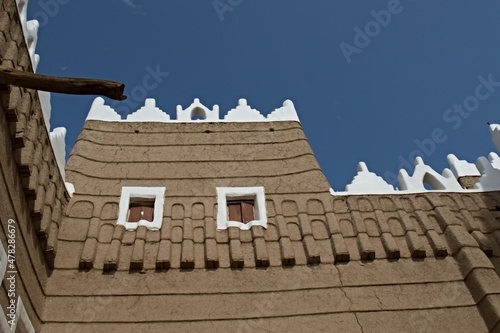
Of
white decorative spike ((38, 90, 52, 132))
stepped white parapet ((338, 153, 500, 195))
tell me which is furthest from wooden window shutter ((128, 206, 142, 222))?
stepped white parapet ((338, 153, 500, 195))

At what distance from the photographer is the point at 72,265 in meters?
6.55

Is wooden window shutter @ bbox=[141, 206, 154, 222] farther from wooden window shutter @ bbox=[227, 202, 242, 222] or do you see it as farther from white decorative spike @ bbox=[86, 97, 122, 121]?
white decorative spike @ bbox=[86, 97, 122, 121]

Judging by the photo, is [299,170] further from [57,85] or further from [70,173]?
[57,85]

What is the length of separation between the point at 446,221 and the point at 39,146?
5031mm

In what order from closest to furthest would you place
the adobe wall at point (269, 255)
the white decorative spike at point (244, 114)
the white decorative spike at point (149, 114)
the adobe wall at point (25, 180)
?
the adobe wall at point (25, 180) → the adobe wall at point (269, 255) → the white decorative spike at point (149, 114) → the white decorative spike at point (244, 114)

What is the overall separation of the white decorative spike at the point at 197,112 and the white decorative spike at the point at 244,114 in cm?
22

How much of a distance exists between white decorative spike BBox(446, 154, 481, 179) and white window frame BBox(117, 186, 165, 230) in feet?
16.7

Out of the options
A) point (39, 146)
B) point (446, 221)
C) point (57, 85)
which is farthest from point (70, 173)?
point (446, 221)

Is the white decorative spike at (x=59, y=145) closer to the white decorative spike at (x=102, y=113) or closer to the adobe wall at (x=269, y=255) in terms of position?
the adobe wall at (x=269, y=255)

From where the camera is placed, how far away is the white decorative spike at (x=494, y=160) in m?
8.88

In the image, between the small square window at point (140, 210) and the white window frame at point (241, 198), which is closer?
the white window frame at point (241, 198)

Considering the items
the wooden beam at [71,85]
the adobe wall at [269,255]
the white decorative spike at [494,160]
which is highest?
the white decorative spike at [494,160]

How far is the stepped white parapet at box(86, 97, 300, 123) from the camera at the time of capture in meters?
9.02

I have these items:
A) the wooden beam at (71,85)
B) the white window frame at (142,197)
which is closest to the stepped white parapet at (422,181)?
the white window frame at (142,197)
